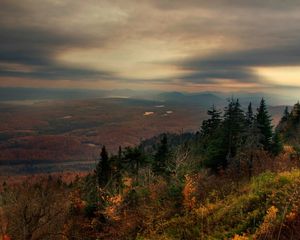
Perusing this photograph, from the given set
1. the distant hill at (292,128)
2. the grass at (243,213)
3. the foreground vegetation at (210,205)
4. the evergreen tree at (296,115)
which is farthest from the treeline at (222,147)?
the evergreen tree at (296,115)

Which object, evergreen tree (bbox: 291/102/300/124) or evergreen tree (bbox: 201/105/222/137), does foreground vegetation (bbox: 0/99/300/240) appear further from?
evergreen tree (bbox: 291/102/300/124)

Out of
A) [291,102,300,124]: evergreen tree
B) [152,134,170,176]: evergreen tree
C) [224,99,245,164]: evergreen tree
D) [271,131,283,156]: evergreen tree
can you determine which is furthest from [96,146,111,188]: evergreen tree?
[291,102,300,124]: evergreen tree

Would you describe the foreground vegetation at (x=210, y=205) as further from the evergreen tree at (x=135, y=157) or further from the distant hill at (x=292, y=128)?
the distant hill at (x=292, y=128)

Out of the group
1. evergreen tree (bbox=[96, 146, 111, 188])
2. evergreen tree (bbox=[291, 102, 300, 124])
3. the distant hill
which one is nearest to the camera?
the distant hill

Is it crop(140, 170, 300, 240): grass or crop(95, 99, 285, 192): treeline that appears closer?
crop(140, 170, 300, 240): grass

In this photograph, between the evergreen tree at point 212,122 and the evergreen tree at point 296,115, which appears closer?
the evergreen tree at point 212,122

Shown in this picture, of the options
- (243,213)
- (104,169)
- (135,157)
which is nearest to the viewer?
(243,213)

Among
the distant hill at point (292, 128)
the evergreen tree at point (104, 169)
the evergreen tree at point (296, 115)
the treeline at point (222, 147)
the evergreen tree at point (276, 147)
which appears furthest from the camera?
the evergreen tree at point (296, 115)

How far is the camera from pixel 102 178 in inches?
3083

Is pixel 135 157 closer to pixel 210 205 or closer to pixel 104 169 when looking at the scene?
pixel 104 169

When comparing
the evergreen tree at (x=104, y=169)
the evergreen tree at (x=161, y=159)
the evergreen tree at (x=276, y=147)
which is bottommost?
the evergreen tree at (x=104, y=169)

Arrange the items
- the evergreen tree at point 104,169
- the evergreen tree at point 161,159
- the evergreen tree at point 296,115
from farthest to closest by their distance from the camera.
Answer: the evergreen tree at point 296,115 < the evergreen tree at point 104,169 < the evergreen tree at point 161,159

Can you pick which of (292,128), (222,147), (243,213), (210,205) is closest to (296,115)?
(292,128)

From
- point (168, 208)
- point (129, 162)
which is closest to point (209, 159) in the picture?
point (129, 162)
